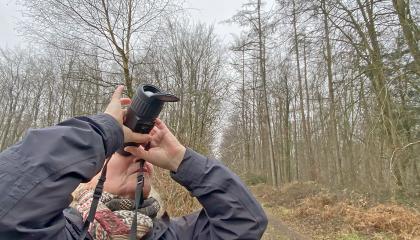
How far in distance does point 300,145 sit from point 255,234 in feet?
106

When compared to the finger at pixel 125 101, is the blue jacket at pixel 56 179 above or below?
below

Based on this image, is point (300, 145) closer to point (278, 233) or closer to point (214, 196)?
point (278, 233)

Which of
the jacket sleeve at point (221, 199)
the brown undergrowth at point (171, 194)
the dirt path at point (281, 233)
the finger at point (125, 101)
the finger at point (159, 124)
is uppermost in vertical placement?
the finger at point (125, 101)

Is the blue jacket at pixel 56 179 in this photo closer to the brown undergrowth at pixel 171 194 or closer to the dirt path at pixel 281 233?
the brown undergrowth at pixel 171 194

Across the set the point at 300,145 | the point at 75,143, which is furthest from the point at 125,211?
the point at 300,145

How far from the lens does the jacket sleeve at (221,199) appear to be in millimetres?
1643

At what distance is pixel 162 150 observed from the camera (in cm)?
167

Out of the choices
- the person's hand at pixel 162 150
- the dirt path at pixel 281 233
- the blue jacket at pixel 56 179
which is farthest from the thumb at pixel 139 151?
the dirt path at pixel 281 233

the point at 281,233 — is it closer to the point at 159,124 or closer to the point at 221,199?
the point at 221,199

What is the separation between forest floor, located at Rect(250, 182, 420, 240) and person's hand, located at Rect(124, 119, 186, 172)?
859 cm

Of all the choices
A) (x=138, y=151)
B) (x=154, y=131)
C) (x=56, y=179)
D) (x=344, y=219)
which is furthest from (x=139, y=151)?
(x=344, y=219)

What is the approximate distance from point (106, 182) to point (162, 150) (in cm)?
29

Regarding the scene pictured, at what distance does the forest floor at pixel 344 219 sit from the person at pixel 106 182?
8424mm

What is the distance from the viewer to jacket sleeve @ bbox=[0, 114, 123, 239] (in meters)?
1.06
